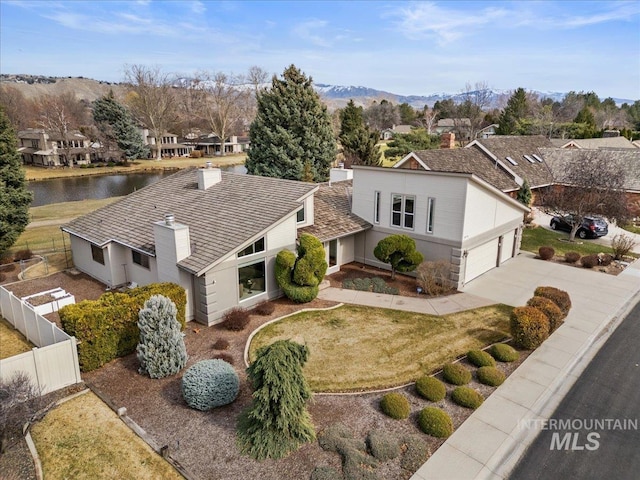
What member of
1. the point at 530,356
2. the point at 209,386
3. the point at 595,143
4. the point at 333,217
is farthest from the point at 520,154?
the point at 209,386

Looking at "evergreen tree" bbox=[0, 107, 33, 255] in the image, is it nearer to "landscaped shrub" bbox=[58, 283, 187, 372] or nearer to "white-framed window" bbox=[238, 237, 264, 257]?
"landscaped shrub" bbox=[58, 283, 187, 372]

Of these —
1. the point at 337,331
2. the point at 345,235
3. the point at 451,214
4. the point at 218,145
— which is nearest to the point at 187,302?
the point at 337,331

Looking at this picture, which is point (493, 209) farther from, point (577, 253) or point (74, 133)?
point (74, 133)

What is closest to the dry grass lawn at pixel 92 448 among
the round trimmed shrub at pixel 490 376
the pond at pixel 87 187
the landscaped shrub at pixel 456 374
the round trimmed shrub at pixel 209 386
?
the round trimmed shrub at pixel 209 386

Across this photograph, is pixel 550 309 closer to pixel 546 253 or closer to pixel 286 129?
pixel 546 253

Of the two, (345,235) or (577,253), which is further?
(577,253)

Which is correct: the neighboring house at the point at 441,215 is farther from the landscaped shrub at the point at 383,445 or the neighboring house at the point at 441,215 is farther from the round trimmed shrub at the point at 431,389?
the landscaped shrub at the point at 383,445
